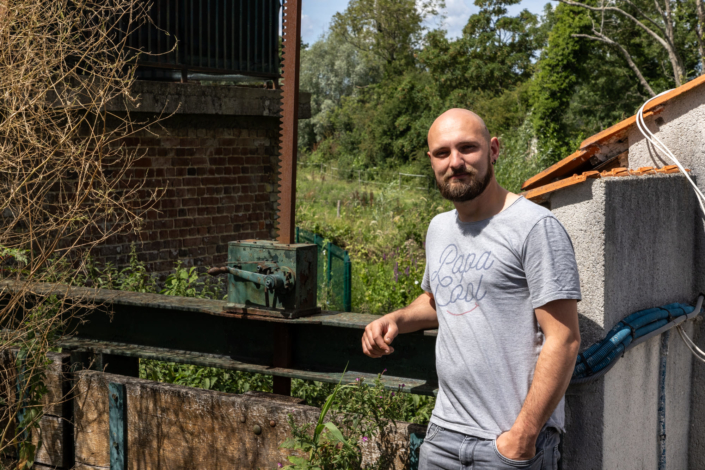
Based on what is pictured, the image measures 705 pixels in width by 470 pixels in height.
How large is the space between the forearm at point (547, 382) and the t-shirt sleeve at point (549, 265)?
0.48 feet

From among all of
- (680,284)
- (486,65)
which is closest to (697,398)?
(680,284)

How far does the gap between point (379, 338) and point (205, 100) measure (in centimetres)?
501

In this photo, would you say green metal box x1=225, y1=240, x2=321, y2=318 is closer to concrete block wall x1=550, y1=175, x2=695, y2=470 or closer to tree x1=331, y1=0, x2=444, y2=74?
concrete block wall x1=550, y1=175, x2=695, y2=470

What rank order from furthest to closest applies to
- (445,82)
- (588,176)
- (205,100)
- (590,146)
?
(445,82)
(205,100)
(590,146)
(588,176)

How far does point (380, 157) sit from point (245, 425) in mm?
40485

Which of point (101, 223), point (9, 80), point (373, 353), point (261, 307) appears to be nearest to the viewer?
point (373, 353)

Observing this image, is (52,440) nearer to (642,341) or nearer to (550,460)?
(550,460)

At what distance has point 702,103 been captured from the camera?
332 cm

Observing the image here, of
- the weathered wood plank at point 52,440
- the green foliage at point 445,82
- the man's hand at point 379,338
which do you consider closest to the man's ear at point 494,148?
the man's hand at point 379,338

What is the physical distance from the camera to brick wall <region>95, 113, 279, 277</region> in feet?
22.1

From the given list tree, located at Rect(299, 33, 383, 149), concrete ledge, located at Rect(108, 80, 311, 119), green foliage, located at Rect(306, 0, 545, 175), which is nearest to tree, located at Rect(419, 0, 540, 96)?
green foliage, located at Rect(306, 0, 545, 175)

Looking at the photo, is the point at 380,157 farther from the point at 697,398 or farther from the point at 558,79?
the point at 697,398

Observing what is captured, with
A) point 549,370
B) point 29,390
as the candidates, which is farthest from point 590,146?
point 29,390

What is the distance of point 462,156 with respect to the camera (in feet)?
7.71
